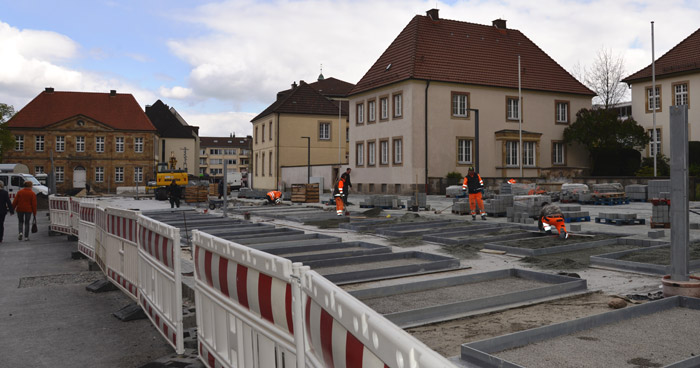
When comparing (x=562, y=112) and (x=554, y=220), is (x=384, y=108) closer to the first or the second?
(x=562, y=112)

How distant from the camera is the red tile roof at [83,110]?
211 feet

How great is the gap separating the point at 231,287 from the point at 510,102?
3890 centimetres

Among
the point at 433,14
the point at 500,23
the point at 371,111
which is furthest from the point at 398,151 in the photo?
the point at 500,23

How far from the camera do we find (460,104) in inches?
1508

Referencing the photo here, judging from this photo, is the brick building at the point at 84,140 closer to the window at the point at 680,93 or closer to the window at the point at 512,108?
the window at the point at 512,108

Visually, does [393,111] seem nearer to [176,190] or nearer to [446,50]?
[446,50]

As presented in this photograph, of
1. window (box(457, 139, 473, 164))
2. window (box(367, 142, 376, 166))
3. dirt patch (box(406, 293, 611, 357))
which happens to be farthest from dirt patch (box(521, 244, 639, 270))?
window (box(367, 142, 376, 166))

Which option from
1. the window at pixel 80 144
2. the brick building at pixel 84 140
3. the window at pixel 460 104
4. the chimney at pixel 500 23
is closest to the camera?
the window at pixel 460 104

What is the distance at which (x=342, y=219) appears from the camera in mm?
18672

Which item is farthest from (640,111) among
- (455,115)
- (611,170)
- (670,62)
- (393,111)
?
(393,111)

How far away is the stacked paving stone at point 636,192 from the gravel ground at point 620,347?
22.5 metres

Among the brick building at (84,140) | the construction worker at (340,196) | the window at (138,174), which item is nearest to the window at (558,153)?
the construction worker at (340,196)

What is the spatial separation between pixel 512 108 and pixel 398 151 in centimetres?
923

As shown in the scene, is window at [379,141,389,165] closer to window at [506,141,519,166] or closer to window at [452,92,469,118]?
window at [452,92,469,118]
